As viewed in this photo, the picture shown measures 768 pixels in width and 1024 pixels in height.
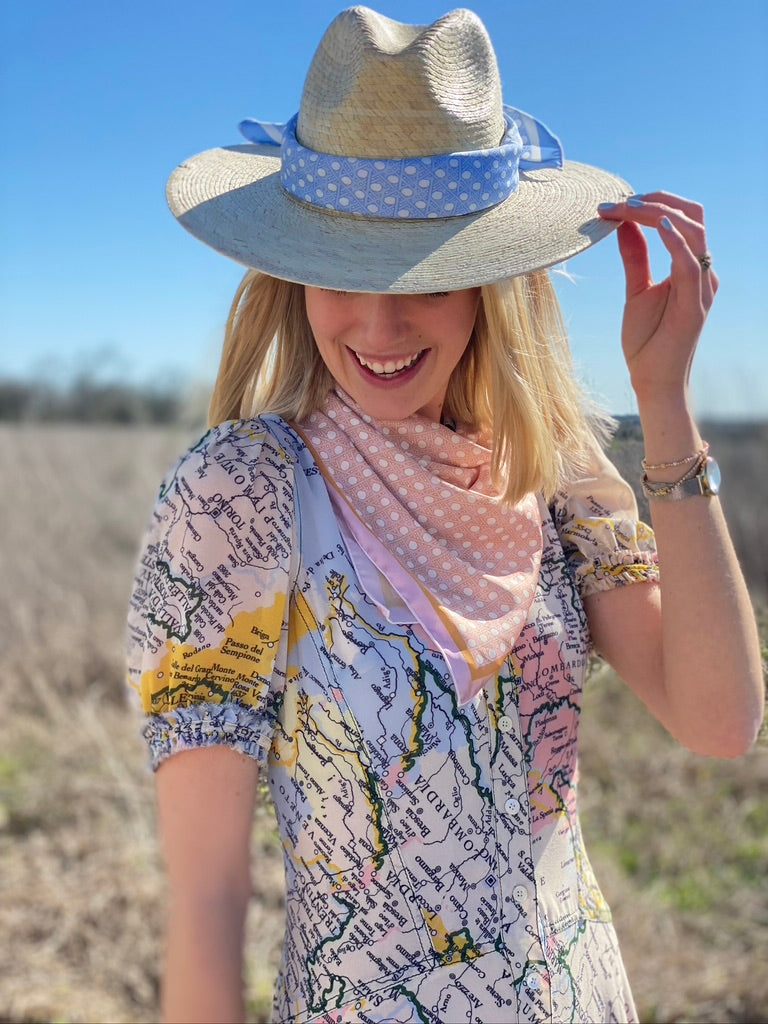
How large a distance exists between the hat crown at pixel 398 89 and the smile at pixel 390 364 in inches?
10.6

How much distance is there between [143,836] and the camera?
11.6 ft

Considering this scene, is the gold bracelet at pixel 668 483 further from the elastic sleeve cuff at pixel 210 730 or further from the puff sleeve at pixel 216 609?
the elastic sleeve cuff at pixel 210 730

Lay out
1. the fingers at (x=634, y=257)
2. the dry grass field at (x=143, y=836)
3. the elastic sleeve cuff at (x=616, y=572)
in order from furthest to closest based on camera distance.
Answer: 1. the dry grass field at (x=143, y=836)
2. the elastic sleeve cuff at (x=616, y=572)
3. the fingers at (x=634, y=257)

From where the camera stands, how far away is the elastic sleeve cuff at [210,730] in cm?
119

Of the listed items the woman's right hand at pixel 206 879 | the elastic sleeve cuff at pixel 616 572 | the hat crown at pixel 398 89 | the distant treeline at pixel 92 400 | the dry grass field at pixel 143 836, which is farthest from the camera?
the distant treeline at pixel 92 400

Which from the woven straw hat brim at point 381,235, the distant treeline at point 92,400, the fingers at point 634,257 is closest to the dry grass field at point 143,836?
the fingers at point 634,257

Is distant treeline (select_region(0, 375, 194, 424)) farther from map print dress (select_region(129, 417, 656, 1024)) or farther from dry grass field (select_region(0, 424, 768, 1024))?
map print dress (select_region(129, 417, 656, 1024))

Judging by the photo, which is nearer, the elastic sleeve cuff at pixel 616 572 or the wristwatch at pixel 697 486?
the wristwatch at pixel 697 486

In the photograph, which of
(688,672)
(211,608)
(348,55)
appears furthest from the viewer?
(688,672)

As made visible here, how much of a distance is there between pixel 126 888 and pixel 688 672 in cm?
251

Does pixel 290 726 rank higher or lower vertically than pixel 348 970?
higher

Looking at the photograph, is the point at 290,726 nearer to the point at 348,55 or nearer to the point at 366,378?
the point at 366,378

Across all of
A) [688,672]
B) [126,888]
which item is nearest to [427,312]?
[688,672]

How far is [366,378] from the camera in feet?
4.43
